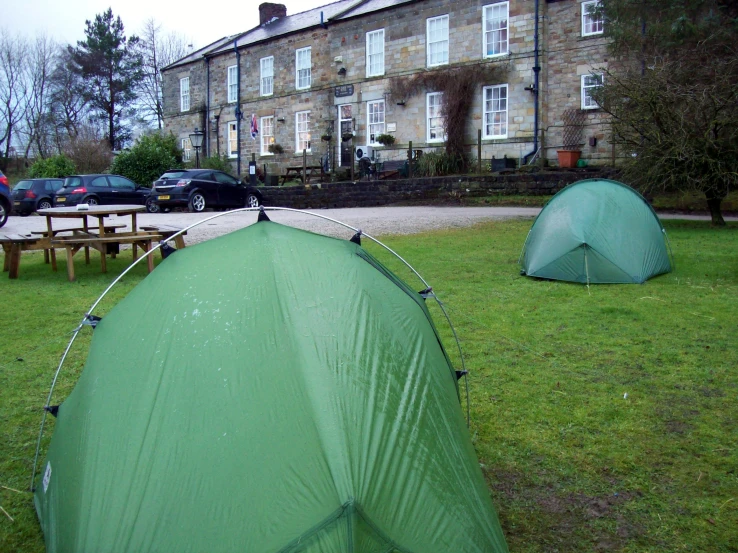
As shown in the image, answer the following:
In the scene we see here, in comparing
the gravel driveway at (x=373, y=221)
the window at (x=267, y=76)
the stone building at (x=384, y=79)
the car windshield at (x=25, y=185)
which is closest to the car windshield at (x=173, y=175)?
the gravel driveway at (x=373, y=221)

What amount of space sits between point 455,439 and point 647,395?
7.90 feet

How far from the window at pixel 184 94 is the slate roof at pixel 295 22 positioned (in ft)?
3.08

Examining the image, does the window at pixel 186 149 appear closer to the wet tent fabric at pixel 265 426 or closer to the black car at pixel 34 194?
the black car at pixel 34 194

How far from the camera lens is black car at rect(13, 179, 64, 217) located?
21.8m

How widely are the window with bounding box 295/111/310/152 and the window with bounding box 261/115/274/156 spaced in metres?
1.79

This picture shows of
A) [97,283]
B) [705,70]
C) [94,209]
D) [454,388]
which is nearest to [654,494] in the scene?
[454,388]

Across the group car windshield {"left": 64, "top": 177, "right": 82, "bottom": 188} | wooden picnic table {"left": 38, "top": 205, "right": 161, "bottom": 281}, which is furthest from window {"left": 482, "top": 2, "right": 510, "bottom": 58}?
wooden picnic table {"left": 38, "top": 205, "right": 161, "bottom": 281}

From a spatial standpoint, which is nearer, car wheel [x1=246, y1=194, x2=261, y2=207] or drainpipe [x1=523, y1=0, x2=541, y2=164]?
car wheel [x1=246, y1=194, x2=261, y2=207]

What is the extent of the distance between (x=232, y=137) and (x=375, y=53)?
10140 mm

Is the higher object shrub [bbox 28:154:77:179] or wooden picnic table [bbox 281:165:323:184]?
shrub [bbox 28:154:77:179]

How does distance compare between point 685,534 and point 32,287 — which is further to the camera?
point 32,287

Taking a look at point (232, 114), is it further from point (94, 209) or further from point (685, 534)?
point (685, 534)

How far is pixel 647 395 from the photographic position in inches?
190

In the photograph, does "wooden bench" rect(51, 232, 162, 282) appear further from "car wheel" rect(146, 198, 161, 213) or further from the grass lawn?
"car wheel" rect(146, 198, 161, 213)
